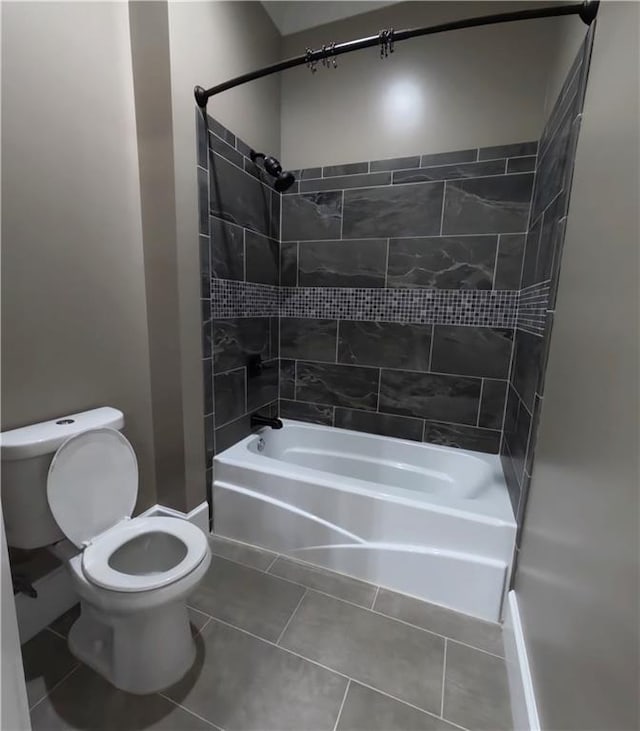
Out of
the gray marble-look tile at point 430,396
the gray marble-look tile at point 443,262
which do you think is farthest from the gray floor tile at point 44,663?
the gray marble-look tile at point 443,262

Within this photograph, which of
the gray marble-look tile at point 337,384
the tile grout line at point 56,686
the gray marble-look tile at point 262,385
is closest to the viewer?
the tile grout line at point 56,686

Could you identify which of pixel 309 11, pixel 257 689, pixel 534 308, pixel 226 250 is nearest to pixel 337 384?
pixel 226 250

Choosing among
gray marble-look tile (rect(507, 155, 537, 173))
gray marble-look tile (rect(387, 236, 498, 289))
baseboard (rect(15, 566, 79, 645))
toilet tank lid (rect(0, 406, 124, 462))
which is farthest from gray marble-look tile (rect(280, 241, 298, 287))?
baseboard (rect(15, 566, 79, 645))

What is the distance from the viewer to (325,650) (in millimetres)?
1325

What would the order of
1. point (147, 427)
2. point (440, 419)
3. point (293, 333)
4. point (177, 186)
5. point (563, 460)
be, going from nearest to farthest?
point (563, 460) → point (177, 186) → point (147, 427) → point (440, 419) → point (293, 333)

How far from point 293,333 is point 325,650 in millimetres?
1756

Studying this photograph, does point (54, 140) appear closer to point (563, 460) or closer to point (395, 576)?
point (563, 460)

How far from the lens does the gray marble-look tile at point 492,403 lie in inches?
79.8

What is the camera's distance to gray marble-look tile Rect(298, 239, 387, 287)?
2.20 metres

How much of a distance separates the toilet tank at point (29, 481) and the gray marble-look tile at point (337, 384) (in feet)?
4.81

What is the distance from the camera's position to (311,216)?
231 centimetres

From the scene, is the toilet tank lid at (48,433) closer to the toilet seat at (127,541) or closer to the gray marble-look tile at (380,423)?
the toilet seat at (127,541)

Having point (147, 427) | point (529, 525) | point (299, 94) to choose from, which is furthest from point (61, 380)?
point (299, 94)

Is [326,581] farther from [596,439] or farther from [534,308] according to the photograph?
[534,308]
